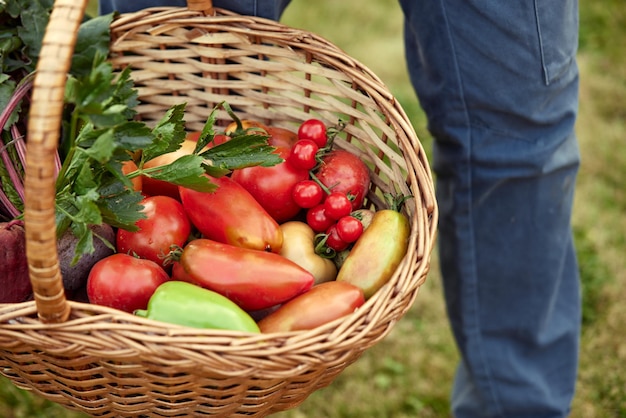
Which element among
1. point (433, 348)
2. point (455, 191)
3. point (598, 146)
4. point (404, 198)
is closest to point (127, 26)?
point (404, 198)

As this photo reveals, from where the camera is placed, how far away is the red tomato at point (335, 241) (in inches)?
40.3

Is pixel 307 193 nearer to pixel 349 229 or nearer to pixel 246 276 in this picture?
pixel 349 229

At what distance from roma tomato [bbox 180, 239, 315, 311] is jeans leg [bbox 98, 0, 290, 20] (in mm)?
455

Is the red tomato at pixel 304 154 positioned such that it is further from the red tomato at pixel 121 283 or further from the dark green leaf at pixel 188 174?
the red tomato at pixel 121 283

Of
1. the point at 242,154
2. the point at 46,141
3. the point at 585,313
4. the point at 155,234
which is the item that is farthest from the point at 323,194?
the point at 585,313

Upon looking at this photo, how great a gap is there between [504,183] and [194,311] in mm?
679

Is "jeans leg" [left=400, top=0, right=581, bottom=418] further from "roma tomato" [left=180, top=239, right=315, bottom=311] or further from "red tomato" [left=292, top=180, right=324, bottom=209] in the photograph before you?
"roma tomato" [left=180, top=239, right=315, bottom=311]

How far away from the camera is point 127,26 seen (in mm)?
1116

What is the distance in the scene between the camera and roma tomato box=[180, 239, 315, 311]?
0.90 meters

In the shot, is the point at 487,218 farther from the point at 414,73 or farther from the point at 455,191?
the point at 414,73

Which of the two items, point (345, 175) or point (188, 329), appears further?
point (345, 175)

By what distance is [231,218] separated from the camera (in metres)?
0.99

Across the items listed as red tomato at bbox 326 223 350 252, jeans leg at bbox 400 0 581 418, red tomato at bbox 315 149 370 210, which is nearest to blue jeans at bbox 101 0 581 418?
jeans leg at bbox 400 0 581 418

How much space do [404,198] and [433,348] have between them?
751 mm
